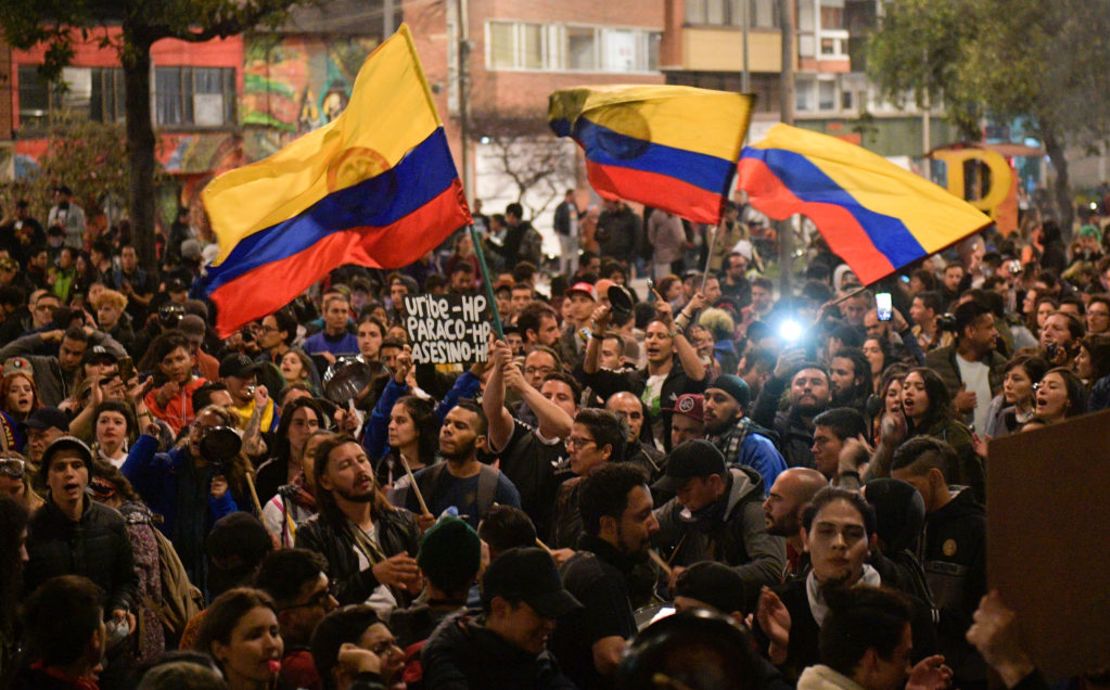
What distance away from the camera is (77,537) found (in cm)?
776

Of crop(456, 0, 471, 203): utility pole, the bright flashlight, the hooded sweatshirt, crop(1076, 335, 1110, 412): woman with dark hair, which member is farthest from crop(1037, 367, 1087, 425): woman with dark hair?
crop(456, 0, 471, 203): utility pole

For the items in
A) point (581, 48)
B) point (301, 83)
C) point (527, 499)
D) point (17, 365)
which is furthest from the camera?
point (581, 48)

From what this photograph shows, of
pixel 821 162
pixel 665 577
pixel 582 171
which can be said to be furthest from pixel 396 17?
pixel 665 577

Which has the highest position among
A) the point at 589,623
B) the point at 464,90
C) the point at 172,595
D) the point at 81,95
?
the point at 464,90

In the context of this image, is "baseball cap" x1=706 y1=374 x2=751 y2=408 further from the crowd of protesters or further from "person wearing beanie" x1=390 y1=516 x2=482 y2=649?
"person wearing beanie" x1=390 y1=516 x2=482 y2=649

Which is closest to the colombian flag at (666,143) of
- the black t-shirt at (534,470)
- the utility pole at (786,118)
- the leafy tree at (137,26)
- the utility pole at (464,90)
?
the black t-shirt at (534,470)

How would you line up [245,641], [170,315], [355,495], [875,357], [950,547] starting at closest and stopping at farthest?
[245,641] < [950,547] < [355,495] < [875,357] < [170,315]

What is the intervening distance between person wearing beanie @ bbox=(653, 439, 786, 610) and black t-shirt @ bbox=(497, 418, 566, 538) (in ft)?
5.23

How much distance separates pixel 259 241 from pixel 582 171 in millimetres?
41398

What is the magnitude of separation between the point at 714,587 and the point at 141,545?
320 centimetres

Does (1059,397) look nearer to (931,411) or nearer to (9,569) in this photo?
(931,411)

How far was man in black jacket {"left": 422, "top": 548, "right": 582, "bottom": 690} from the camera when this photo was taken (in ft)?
18.0

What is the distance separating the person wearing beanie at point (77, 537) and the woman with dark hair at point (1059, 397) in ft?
16.0

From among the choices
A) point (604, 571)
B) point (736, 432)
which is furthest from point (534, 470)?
point (604, 571)
